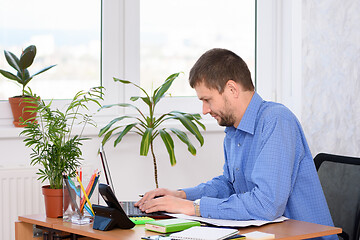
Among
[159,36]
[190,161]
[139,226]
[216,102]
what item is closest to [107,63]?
[159,36]

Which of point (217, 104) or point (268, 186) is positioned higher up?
point (217, 104)

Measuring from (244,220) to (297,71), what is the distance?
75.9 inches

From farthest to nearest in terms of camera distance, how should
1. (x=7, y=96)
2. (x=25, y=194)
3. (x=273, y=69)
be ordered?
(x=273, y=69) → (x=7, y=96) → (x=25, y=194)

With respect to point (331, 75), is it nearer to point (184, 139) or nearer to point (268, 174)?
point (184, 139)

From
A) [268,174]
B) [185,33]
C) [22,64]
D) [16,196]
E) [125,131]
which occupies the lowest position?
[16,196]

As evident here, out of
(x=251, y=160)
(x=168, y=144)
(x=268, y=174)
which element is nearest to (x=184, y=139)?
(x=168, y=144)

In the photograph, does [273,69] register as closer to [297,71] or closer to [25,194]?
[297,71]

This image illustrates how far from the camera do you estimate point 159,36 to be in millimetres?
3742

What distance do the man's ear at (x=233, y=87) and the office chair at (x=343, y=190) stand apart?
0.59 metres

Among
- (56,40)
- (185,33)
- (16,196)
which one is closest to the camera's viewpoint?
(16,196)

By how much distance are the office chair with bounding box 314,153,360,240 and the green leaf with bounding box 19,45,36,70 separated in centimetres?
162

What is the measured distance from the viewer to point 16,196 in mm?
3070

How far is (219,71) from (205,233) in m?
0.69

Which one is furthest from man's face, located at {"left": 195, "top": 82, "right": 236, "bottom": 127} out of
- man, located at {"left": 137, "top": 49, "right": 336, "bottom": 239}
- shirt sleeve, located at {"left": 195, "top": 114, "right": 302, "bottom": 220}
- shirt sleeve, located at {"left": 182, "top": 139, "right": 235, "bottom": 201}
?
shirt sleeve, located at {"left": 182, "top": 139, "right": 235, "bottom": 201}
